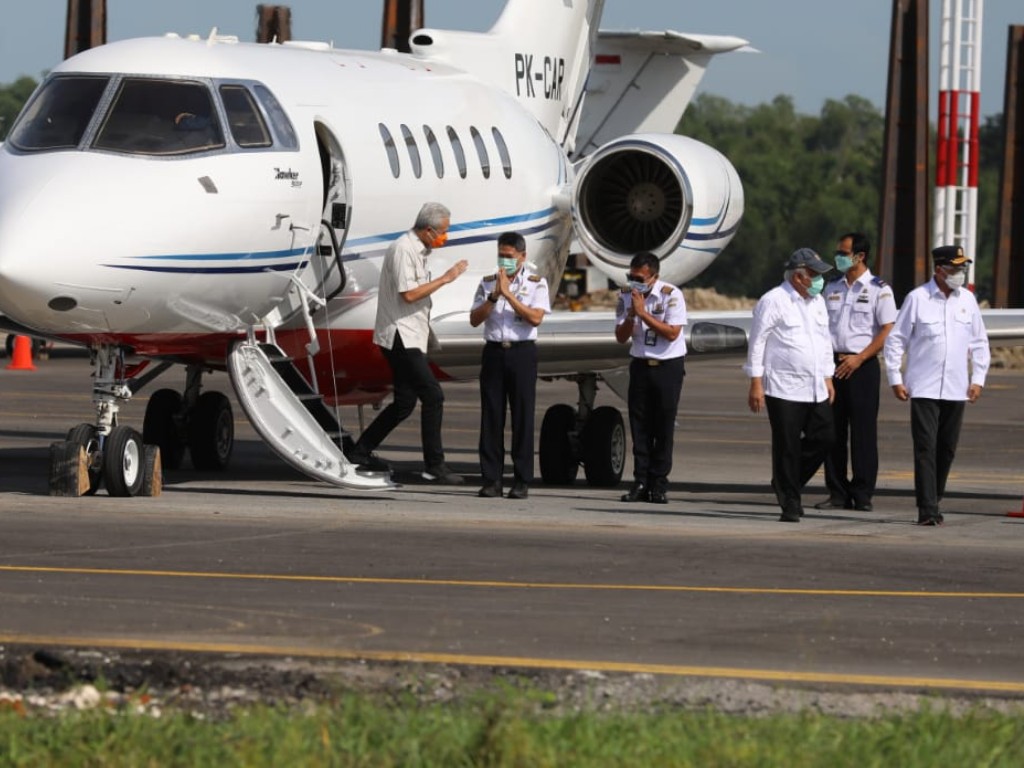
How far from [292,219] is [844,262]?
155 inches

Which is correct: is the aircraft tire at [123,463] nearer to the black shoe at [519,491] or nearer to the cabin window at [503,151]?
the black shoe at [519,491]

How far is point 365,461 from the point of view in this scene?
16.6 metres

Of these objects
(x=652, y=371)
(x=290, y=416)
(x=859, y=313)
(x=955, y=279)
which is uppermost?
(x=955, y=279)

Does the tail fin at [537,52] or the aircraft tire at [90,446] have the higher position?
A: the tail fin at [537,52]

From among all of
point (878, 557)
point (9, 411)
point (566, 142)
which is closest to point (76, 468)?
point (878, 557)

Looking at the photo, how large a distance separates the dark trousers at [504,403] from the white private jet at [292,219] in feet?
2.68

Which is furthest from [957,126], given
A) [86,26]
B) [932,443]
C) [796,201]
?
[796,201]

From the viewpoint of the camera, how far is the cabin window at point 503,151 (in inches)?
776

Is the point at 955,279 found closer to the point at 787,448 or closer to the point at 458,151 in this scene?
the point at 787,448

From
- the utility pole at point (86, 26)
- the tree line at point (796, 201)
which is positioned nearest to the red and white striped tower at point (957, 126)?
the utility pole at point (86, 26)

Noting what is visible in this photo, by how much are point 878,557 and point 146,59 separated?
21.4 feet

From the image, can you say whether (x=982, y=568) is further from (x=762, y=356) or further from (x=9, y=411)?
(x=9, y=411)

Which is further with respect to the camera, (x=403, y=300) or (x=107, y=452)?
(x=403, y=300)

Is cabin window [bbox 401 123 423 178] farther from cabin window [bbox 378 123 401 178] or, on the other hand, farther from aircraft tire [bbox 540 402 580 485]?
aircraft tire [bbox 540 402 580 485]
